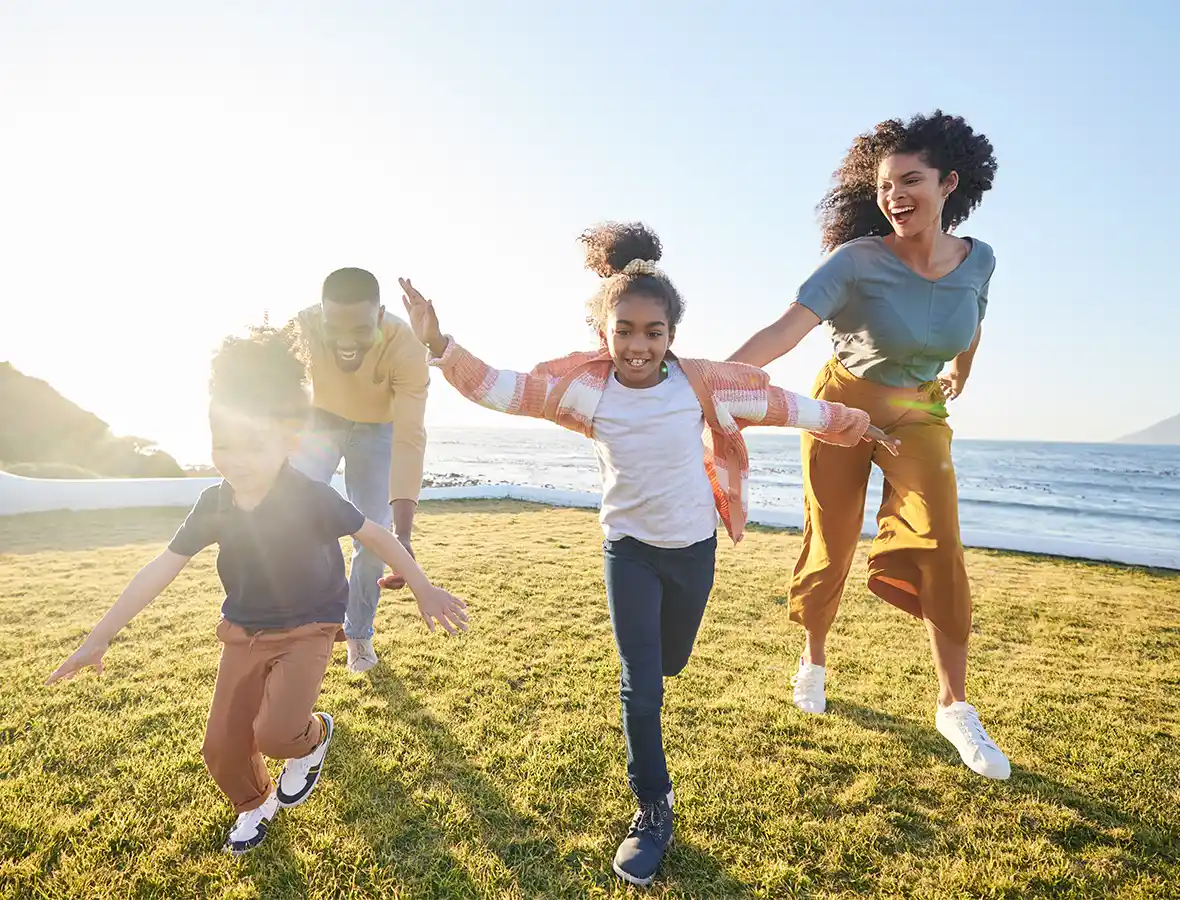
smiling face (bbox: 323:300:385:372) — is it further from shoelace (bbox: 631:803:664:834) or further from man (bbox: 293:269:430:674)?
shoelace (bbox: 631:803:664:834)

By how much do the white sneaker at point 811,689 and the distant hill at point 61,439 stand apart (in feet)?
56.4

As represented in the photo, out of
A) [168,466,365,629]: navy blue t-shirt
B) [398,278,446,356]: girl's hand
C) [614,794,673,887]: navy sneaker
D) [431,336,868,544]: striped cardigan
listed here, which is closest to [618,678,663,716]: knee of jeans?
[614,794,673,887]: navy sneaker

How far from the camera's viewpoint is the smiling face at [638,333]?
8.29ft

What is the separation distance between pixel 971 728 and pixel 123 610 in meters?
3.51

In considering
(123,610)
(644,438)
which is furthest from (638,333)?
(123,610)

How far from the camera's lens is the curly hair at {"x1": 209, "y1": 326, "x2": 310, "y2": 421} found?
262 cm

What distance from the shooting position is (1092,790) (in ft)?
9.21

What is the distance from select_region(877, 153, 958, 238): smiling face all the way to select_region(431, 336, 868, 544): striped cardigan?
3.02 feet

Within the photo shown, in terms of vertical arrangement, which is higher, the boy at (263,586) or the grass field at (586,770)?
the boy at (263,586)

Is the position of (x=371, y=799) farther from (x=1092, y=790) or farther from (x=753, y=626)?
(x=753, y=626)

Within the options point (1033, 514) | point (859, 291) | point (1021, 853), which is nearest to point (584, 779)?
point (1021, 853)

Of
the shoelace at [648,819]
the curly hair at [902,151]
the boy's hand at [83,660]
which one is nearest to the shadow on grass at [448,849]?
the shoelace at [648,819]

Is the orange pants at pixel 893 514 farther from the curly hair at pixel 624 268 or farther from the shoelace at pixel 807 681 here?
the curly hair at pixel 624 268

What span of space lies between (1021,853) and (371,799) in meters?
2.42
